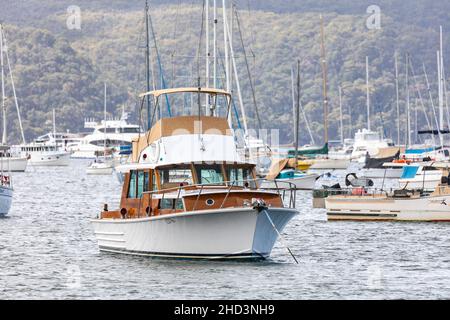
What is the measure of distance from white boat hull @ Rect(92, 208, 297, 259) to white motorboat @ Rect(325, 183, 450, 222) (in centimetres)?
1706

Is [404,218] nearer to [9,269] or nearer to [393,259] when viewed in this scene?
[393,259]

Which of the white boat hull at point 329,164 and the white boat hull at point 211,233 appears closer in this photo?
the white boat hull at point 211,233

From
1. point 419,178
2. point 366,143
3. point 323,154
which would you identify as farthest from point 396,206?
point 366,143

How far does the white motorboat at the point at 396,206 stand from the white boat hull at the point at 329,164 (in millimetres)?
80969

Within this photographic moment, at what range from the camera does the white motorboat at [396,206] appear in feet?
191

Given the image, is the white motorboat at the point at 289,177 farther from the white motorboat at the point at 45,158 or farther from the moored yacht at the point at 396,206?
the white motorboat at the point at 45,158

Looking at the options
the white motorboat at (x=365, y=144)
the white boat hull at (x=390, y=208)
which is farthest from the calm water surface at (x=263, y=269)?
the white motorboat at (x=365, y=144)

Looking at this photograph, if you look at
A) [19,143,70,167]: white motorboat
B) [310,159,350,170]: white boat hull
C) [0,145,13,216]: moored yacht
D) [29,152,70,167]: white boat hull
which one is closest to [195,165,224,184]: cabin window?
[0,145,13,216]: moored yacht

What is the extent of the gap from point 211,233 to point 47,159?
517ft

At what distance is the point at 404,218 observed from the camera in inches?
2304

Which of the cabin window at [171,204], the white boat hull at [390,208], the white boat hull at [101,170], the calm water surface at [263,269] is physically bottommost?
the calm water surface at [263,269]

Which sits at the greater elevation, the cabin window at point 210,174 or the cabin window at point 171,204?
the cabin window at point 210,174
